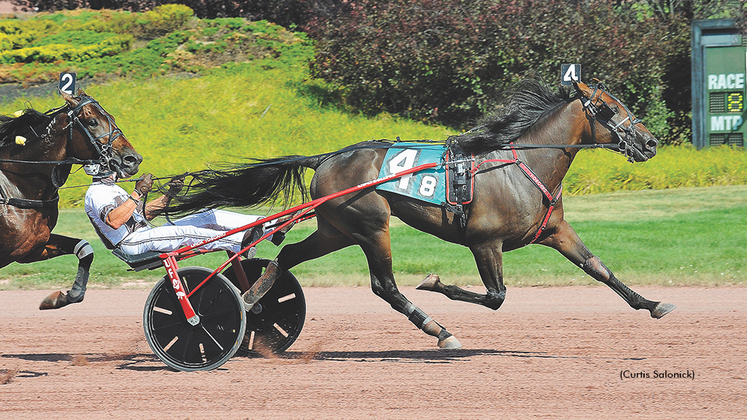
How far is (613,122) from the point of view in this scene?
208 inches

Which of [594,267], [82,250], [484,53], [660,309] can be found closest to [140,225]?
[82,250]

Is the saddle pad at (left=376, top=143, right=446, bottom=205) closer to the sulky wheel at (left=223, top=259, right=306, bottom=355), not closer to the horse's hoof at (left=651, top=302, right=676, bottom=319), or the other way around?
the sulky wheel at (left=223, top=259, right=306, bottom=355)

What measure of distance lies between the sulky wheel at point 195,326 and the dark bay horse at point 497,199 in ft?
0.85

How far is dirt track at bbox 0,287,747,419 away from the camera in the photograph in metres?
4.32

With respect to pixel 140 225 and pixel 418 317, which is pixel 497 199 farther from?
pixel 140 225

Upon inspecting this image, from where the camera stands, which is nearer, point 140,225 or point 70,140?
point 70,140

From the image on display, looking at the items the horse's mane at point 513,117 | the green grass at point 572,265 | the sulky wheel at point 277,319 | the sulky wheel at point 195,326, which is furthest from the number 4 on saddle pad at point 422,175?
the green grass at point 572,265

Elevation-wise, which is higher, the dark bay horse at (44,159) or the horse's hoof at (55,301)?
the dark bay horse at (44,159)

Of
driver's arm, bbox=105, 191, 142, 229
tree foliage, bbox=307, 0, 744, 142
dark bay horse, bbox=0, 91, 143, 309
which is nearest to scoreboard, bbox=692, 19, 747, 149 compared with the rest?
tree foliage, bbox=307, 0, 744, 142

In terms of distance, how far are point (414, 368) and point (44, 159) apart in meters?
2.73

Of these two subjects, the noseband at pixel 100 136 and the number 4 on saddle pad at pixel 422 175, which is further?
the number 4 on saddle pad at pixel 422 175

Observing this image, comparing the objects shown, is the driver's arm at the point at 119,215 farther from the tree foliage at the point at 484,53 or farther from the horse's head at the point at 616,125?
the tree foliage at the point at 484,53

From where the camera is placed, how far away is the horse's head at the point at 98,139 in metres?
5.08

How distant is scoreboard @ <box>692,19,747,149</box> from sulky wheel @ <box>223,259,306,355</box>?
38.1 feet
